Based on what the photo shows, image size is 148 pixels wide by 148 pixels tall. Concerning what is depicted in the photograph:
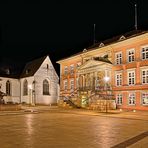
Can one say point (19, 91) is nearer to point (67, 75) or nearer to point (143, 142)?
point (67, 75)

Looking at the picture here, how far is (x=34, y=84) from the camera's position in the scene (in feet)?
203

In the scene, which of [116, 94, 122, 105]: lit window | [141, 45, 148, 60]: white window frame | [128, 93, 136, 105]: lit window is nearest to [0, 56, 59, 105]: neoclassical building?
[116, 94, 122, 105]: lit window

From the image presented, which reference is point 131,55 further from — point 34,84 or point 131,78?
point 34,84

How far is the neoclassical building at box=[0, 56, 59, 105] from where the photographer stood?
2468 inches

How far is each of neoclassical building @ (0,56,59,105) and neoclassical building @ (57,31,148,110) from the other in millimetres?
17986

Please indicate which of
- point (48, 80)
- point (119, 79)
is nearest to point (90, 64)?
point (119, 79)

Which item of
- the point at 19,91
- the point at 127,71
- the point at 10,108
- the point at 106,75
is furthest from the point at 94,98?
the point at 19,91

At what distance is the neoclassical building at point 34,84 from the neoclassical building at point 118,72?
17986 millimetres

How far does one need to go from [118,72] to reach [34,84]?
28801 mm

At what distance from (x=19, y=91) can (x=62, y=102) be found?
26965mm

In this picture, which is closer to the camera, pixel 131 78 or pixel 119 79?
pixel 131 78

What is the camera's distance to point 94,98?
1542 inches

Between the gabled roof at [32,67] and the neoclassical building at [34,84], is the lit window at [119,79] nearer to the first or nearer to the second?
the neoclassical building at [34,84]

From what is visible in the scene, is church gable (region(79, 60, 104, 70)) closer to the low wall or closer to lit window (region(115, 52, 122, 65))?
lit window (region(115, 52, 122, 65))
